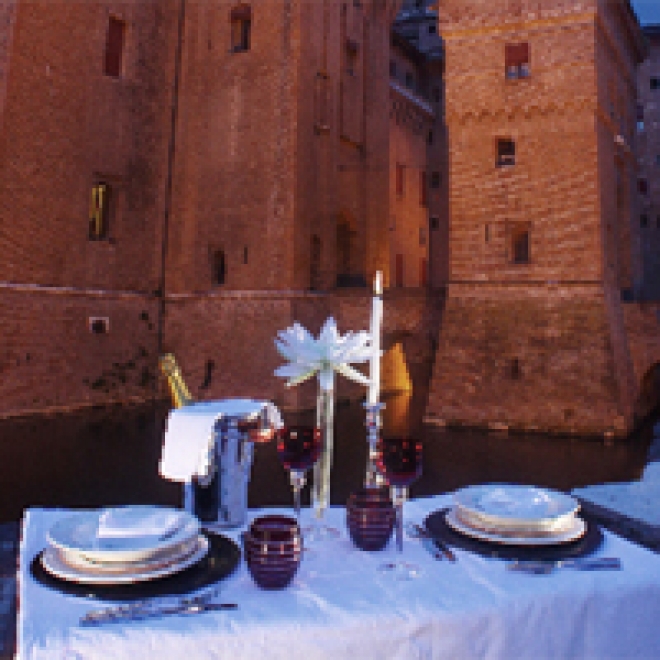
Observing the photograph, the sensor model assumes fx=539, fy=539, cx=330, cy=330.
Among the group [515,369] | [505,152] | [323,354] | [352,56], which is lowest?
[323,354]

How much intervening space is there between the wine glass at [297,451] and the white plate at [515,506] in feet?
1.66

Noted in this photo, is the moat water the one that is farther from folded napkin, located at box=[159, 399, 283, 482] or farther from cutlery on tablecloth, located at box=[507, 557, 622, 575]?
cutlery on tablecloth, located at box=[507, 557, 622, 575]

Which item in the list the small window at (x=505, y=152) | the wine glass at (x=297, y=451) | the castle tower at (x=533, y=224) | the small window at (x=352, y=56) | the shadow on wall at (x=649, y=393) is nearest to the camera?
the wine glass at (x=297, y=451)

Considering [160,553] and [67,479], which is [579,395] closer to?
[67,479]

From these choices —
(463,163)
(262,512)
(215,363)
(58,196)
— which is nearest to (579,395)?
(463,163)

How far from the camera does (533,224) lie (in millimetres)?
12742

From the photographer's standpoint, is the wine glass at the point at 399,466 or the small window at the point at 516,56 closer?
the wine glass at the point at 399,466

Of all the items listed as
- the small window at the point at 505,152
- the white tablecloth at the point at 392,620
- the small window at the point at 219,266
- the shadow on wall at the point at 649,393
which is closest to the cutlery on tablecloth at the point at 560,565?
the white tablecloth at the point at 392,620

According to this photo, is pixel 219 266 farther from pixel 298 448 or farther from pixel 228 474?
pixel 298 448

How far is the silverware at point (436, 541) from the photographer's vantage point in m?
1.56

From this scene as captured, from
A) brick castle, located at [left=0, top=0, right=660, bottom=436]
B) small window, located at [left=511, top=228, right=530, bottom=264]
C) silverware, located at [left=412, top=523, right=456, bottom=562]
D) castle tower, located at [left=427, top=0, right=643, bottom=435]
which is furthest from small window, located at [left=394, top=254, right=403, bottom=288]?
silverware, located at [left=412, top=523, right=456, bottom=562]

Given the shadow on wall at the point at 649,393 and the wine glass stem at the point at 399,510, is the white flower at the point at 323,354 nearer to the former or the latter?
the wine glass stem at the point at 399,510

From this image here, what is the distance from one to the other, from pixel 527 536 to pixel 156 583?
1.07 meters

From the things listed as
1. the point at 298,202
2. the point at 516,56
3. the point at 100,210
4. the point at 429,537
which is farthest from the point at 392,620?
the point at 100,210
